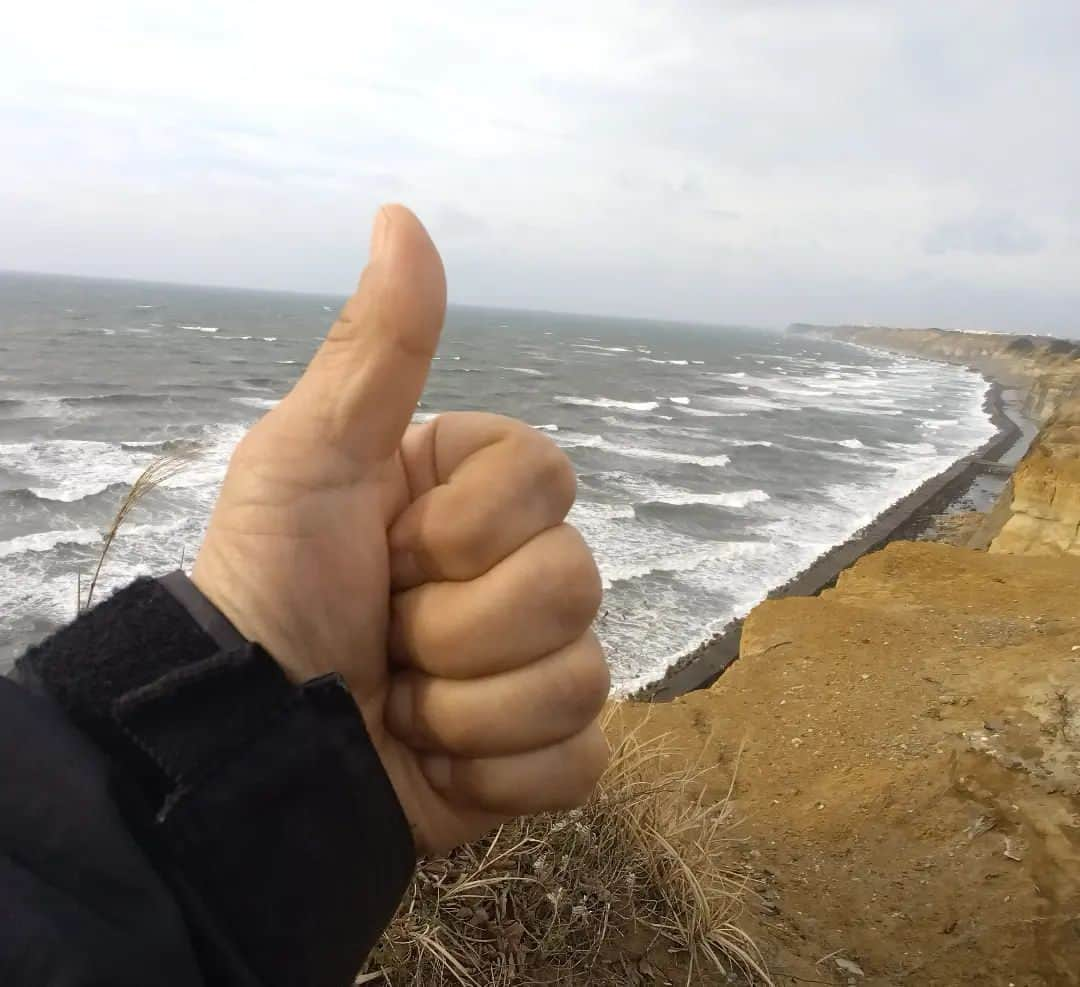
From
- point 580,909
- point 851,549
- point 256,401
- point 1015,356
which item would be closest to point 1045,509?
point 851,549

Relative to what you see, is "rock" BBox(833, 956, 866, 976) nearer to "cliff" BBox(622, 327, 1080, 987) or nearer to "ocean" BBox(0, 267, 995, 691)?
"cliff" BBox(622, 327, 1080, 987)

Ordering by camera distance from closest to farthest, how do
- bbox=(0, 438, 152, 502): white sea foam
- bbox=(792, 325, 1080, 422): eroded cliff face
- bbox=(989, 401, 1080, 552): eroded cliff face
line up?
bbox=(989, 401, 1080, 552): eroded cliff face, bbox=(0, 438, 152, 502): white sea foam, bbox=(792, 325, 1080, 422): eroded cliff face

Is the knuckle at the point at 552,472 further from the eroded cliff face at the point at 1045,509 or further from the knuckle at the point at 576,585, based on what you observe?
the eroded cliff face at the point at 1045,509

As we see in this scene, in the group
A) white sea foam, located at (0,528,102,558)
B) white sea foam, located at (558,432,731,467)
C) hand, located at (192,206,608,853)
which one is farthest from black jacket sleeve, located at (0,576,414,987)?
white sea foam, located at (558,432,731,467)

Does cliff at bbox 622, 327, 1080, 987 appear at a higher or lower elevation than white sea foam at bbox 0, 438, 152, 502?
higher

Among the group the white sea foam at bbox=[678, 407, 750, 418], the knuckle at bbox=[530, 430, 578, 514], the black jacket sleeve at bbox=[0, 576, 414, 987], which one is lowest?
the white sea foam at bbox=[678, 407, 750, 418]

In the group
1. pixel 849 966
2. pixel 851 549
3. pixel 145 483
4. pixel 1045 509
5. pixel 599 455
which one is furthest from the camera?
pixel 599 455

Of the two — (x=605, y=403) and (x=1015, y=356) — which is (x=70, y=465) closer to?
(x=605, y=403)
